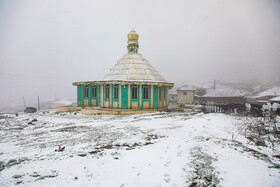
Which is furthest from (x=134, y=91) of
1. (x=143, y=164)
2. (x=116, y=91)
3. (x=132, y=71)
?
(x=143, y=164)

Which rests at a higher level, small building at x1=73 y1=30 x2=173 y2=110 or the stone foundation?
small building at x1=73 y1=30 x2=173 y2=110

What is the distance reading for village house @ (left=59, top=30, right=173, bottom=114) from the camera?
1700cm

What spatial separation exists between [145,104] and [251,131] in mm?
10696

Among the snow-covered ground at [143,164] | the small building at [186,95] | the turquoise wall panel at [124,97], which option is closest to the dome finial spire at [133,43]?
the turquoise wall panel at [124,97]

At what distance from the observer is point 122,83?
16422mm

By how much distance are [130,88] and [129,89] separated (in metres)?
0.16

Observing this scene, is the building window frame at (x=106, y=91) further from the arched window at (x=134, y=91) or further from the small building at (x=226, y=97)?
the small building at (x=226, y=97)

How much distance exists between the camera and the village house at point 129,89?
55.8ft

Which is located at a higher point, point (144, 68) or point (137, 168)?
point (144, 68)

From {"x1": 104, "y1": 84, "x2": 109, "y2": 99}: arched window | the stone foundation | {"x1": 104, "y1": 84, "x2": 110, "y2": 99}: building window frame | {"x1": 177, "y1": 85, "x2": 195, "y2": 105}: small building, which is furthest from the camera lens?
{"x1": 177, "y1": 85, "x2": 195, "y2": 105}: small building

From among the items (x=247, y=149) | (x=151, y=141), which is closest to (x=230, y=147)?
(x=247, y=149)

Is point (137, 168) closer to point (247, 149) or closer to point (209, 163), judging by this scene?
point (209, 163)

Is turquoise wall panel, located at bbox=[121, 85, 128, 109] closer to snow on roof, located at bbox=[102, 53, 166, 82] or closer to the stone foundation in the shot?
snow on roof, located at bbox=[102, 53, 166, 82]

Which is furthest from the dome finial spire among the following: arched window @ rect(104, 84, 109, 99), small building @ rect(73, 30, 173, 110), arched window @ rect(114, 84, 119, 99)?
arched window @ rect(114, 84, 119, 99)
